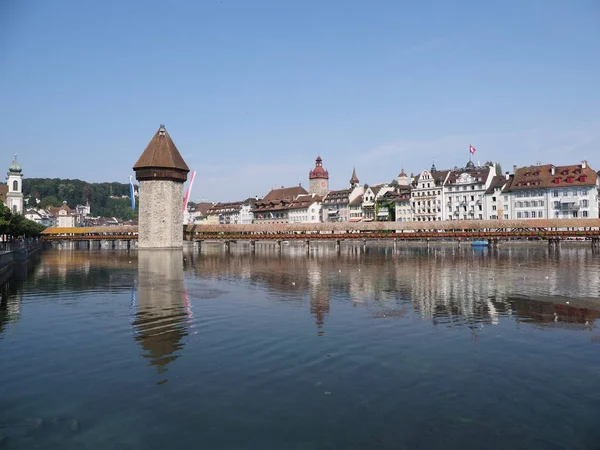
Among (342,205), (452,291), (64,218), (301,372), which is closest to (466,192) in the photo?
(342,205)

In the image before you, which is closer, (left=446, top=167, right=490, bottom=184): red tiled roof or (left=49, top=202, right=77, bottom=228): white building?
(left=446, top=167, right=490, bottom=184): red tiled roof

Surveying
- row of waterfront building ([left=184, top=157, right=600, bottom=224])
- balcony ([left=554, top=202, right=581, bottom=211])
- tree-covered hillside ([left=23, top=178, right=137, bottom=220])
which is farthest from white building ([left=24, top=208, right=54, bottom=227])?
balcony ([left=554, top=202, right=581, bottom=211])

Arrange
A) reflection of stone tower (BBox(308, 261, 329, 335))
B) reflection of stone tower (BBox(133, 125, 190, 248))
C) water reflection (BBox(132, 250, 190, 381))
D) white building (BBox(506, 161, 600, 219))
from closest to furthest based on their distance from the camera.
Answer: water reflection (BBox(132, 250, 190, 381)) < reflection of stone tower (BBox(308, 261, 329, 335)) < reflection of stone tower (BBox(133, 125, 190, 248)) < white building (BBox(506, 161, 600, 219))

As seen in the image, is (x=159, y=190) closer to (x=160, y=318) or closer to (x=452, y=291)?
(x=452, y=291)

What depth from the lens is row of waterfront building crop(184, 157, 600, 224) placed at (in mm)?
67062

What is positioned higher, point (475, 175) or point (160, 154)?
point (160, 154)

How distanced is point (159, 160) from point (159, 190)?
365 cm

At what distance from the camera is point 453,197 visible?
79000 millimetres

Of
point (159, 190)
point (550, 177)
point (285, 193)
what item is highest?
point (285, 193)

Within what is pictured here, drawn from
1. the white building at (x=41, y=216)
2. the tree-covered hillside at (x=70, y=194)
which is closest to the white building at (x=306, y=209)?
the white building at (x=41, y=216)

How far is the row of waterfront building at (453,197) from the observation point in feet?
220

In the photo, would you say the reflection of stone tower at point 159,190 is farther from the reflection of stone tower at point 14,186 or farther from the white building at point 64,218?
the white building at point 64,218

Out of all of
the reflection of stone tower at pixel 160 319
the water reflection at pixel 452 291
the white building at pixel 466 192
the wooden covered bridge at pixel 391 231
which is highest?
the white building at pixel 466 192

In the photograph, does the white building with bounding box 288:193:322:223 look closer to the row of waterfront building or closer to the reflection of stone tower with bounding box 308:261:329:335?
the row of waterfront building
